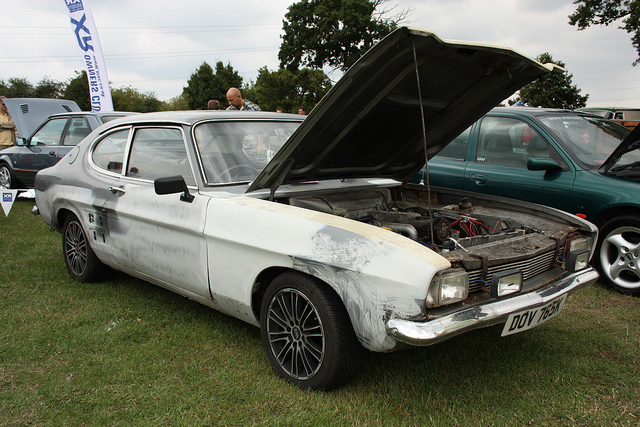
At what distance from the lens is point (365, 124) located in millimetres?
3127

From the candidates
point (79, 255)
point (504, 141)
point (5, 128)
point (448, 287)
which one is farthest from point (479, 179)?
point (5, 128)

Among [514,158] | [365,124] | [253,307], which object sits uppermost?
[365,124]

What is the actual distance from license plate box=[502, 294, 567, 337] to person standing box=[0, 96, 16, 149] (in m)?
11.7

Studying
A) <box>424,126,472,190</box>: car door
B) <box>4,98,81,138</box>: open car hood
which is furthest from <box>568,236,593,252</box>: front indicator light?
<box>4,98,81,138</box>: open car hood

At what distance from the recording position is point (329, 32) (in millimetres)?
39438

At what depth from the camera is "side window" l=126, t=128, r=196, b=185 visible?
3.29 metres

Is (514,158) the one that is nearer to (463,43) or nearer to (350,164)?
(350,164)

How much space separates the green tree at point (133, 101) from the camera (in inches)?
2256

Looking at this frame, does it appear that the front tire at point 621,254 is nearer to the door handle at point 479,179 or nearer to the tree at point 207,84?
the door handle at point 479,179

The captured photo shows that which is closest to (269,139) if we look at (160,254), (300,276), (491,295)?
(160,254)

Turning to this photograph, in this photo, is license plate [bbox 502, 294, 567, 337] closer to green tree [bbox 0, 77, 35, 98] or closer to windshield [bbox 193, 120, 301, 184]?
windshield [bbox 193, 120, 301, 184]

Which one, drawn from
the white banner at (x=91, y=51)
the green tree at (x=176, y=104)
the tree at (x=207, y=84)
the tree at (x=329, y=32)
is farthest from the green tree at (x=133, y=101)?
the white banner at (x=91, y=51)

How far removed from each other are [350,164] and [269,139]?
656 mm

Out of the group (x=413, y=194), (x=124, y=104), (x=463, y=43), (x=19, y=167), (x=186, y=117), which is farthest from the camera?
(x=124, y=104)
